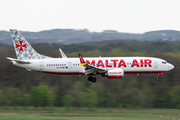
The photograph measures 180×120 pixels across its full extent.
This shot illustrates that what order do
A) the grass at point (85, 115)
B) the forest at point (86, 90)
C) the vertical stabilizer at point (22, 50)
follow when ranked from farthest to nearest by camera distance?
the forest at point (86, 90) < the grass at point (85, 115) < the vertical stabilizer at point (22, 50)

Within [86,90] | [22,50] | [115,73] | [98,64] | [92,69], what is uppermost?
[22,50]

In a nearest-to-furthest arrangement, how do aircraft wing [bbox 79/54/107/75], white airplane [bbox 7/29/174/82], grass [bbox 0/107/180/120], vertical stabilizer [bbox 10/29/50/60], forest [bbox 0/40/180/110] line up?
aircraft wing [bbox 79/54/107/75], white airplane [bbox 7/29/174/82], vertical stabilizer [bbox 10/29/50/60], grass [bbox 0/107/180/120], forest [bbox 0/40/180/110]

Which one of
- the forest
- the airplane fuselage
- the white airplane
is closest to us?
the white airplane

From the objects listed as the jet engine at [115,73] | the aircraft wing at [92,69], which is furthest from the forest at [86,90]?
the jet engine at [115,73]

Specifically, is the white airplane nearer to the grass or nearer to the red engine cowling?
the red engine cowling

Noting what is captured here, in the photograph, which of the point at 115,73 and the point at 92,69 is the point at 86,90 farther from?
the point at 115,73

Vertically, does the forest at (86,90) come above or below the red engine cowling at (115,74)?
below

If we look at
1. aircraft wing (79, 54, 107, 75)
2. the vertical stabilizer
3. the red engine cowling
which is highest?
the vertical stabilizer

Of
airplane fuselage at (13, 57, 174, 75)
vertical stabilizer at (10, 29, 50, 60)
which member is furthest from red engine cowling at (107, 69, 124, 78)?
vertical stabilizer at (10, 29, 50, 60)

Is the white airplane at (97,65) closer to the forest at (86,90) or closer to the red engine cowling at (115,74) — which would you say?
the red engine cowling at (115,74)

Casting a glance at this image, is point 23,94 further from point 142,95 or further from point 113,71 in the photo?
point 113,71

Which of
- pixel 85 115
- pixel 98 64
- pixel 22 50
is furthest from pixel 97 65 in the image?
pixel 85 115

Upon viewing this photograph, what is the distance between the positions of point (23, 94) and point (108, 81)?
29.8m

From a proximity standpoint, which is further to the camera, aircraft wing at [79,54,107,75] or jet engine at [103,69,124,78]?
jet engine at [103,69,124,78]
